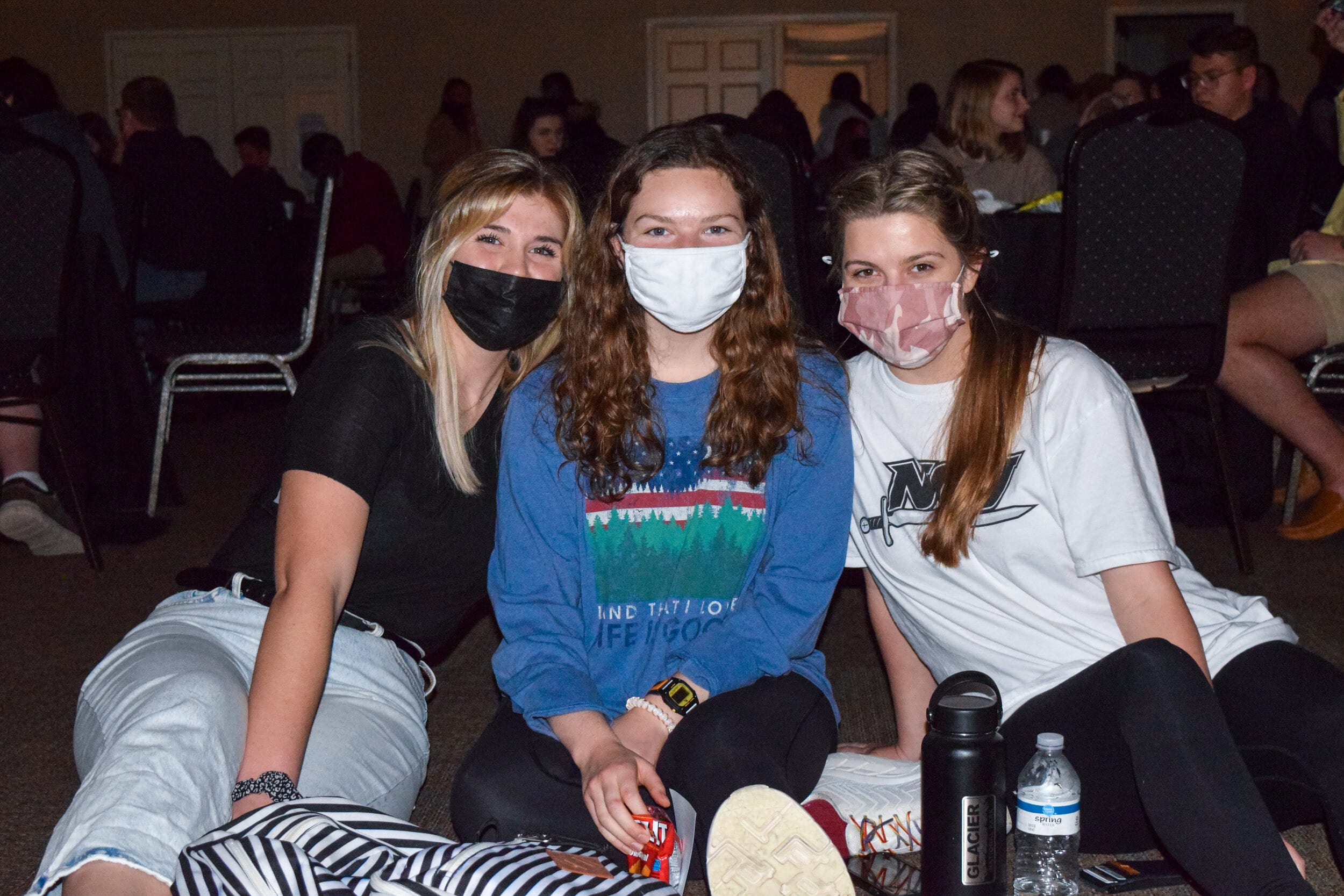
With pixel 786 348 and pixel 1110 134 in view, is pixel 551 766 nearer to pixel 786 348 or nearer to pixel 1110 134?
pixel 786 348


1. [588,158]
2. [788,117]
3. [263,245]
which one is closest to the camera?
[588,158]

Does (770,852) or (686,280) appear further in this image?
(686,280)

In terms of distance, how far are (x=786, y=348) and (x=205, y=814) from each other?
925mm

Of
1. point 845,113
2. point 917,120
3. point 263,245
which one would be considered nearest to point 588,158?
point 263,245

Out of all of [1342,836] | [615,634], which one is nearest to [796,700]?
[615,634]

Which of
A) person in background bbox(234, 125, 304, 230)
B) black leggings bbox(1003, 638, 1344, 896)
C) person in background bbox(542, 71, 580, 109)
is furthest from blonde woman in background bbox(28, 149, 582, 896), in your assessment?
person in background bbox(542, 71, 580, 109)

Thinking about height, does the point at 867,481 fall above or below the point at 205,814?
above

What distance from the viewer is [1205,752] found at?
4.34ft

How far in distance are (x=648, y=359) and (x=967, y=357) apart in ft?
1.41

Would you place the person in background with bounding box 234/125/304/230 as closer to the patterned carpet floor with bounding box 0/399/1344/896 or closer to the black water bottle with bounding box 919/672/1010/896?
the patterned carpet floor with bounding box 0/399/1344/896

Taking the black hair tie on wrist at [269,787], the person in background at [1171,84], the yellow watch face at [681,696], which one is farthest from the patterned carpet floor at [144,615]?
the person in background at [1171,84]

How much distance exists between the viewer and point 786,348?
1.75m

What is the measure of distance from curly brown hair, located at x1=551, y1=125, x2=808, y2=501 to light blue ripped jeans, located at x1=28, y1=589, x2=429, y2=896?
0.40m

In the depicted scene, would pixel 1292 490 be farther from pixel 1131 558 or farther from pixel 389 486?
pixel 389 486
